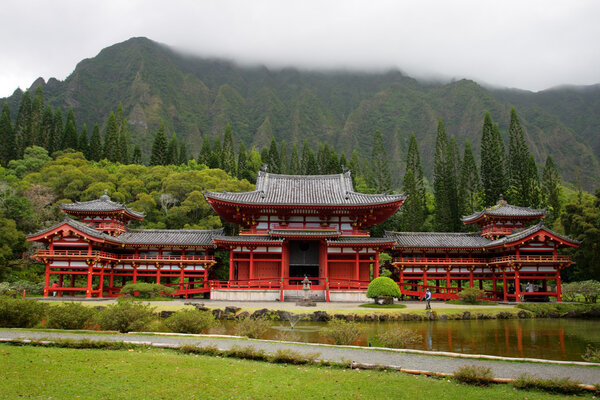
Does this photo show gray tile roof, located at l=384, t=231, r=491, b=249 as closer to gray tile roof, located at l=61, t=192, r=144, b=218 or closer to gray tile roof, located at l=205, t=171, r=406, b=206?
gray tile roof, located at l=205, t=171, r=406, b=206

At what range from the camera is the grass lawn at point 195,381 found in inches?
279

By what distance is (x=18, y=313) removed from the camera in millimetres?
14203

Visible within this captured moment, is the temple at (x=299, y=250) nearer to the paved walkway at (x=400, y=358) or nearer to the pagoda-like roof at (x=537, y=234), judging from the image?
the pagoda-like roof at (x=537, y=234)

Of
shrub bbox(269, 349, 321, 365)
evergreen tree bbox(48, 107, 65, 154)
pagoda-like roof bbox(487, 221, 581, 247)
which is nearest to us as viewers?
shrub bbox(269, 349, 321, 365)

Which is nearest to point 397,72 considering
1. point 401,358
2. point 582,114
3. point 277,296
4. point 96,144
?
point 582,114

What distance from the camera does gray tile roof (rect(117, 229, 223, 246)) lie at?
31.3 meters

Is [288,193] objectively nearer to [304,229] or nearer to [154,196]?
[304,229]

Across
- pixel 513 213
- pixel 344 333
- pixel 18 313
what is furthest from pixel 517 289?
pixel 18 313

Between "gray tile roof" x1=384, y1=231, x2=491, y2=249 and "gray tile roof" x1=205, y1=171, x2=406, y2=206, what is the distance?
386 centimetres

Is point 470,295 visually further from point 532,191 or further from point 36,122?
point 36,122

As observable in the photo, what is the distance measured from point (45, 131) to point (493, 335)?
228ft

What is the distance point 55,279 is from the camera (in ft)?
112

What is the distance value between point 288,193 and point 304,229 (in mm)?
4004

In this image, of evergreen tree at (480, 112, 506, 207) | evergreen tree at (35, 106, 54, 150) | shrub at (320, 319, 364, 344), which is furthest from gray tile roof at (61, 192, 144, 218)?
evergreen tree at (480, 112, 506, 207)
